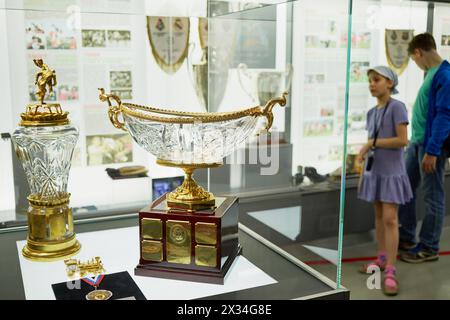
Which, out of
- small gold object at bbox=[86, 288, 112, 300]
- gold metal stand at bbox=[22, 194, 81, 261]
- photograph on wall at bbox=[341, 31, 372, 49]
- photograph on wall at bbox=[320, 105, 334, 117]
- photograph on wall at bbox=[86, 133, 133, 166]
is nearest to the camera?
small gold object at bbox=[86, 288, 112, 300]

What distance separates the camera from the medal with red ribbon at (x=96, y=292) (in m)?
1.07

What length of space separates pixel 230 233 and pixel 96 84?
3.21 feet

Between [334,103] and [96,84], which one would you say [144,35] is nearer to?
[96,84]

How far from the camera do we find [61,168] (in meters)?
1.29

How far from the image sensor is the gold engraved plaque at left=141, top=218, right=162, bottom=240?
3.89 feet

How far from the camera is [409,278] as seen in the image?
265 cm

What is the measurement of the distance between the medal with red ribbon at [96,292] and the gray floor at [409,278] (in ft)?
5.18

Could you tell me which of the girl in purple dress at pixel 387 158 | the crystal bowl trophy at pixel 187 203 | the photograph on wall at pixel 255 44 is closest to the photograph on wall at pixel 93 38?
the photograph on wall at pixel 255 44

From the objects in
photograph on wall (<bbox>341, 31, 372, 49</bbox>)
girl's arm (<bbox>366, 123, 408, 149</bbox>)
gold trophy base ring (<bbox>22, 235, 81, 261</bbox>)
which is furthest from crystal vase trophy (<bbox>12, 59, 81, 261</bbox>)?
photograph on wall (<bbox>341, 31, 372, 49</bbox>)

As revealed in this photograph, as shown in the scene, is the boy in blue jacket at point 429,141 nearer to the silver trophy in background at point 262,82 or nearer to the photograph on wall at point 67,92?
the silver trophy in background at point 262,82

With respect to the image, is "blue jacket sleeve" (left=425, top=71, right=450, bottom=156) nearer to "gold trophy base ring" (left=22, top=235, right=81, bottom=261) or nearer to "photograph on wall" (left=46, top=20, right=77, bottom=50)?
"photograph on wall" (left=46, top=20, right=77, bottom=50)

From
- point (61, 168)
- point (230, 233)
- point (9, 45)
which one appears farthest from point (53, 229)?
point (9, 45)

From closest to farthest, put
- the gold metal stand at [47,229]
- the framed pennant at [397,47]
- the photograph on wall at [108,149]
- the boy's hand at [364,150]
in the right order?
1. the gold metal stand at [47,229]
2. the photograph on wall at [108,149]
3. the boy's hand at [364,150]
4. the framed pennant at [397,47]

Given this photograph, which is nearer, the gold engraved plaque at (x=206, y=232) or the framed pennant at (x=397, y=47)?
the gold engraved plaque at (x=206, y=232)
